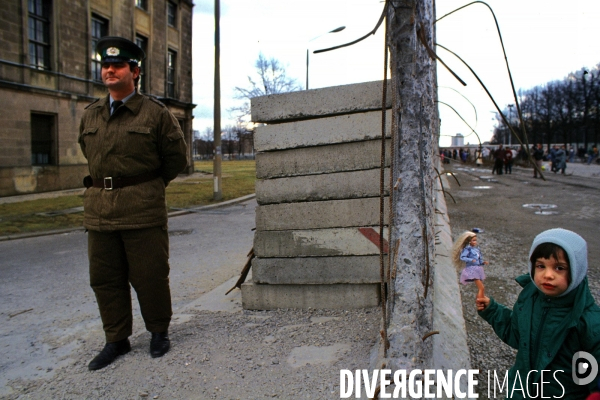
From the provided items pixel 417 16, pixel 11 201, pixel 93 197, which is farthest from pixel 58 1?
pixel 417 16

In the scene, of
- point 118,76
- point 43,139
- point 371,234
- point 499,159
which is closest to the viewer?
point 118,76

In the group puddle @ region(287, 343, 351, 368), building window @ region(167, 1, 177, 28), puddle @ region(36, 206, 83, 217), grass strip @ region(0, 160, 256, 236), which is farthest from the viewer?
building window @ region(167, 1, 177, 28)

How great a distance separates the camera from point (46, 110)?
712 inches

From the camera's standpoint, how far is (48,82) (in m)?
18.2

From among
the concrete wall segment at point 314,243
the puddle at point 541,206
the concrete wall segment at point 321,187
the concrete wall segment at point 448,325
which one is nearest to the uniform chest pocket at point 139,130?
the concrete wall segment at point 321,187

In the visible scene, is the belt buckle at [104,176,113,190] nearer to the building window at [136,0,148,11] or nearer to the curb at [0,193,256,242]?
the curb at [0,193,256,242]

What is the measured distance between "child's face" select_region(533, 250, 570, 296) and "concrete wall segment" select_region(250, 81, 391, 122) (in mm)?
1734

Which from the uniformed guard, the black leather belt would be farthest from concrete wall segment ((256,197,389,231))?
the black leather belt

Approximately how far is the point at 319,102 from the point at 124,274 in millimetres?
1890

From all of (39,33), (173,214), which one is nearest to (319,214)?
(173,214)

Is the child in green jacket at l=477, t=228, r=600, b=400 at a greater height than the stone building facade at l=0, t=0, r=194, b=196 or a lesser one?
lesser

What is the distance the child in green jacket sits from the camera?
2035 mm

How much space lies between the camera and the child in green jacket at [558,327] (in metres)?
2.04

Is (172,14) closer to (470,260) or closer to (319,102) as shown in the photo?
(319,102)
